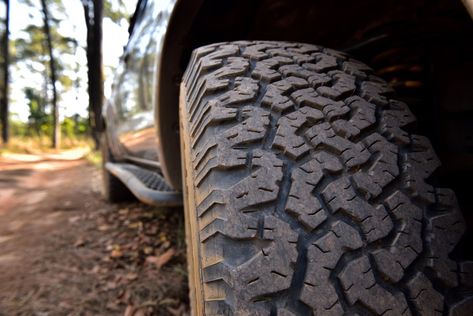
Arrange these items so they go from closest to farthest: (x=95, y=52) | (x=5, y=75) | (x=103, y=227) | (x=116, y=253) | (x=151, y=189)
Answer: (x=151, y=189) < (x=116, y=253) < (x=103, y=227) < (x=95, y=52) < (x=5, y=75)

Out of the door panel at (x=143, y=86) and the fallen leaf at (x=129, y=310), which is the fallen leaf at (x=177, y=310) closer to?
the fallen leaf at (x=129, y=310)

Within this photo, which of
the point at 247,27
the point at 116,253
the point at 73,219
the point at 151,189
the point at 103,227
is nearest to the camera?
the point at 247,27

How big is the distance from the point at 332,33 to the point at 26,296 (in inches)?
64.7

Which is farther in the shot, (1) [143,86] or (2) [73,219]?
(2) [73,219]

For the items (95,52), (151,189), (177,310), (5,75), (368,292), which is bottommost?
(177,310)

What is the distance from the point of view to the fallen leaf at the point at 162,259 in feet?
6.71

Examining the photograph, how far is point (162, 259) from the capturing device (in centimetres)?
209

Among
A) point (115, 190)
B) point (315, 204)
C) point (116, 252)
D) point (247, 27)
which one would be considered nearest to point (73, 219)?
point (115, 190)

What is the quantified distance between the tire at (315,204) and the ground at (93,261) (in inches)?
40.4

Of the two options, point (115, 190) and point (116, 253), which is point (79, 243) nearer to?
point (116, 253)

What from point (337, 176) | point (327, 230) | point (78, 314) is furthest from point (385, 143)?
point (78, 314)

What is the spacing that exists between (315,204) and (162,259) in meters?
1.54

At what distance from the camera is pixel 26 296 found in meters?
1.67

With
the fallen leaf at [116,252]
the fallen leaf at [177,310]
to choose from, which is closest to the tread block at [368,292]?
the fallen leaf at [177,310]
